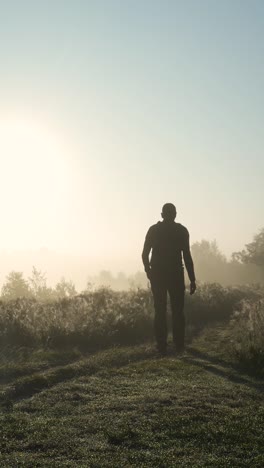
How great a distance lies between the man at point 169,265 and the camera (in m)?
9.09

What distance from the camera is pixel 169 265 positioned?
919 centimetres

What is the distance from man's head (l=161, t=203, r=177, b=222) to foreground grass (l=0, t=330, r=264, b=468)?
9.58ft

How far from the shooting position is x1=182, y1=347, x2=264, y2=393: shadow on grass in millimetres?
6367

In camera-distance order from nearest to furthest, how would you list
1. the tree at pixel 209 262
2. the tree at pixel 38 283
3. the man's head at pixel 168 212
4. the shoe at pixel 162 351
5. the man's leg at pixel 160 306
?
the shoe at pixel 162 351 → the man's leg at pixel 160 306 → the man's head at pixel 168 212 → the tree at pixel 38 283 → the tree at pixel 209 262

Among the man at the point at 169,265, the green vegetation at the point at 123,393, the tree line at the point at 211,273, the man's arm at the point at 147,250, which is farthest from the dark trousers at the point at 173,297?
the tree line at the point at 211,273

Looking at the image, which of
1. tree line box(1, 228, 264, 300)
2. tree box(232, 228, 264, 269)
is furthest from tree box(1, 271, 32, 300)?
tree box(232, 228, 264, 269)

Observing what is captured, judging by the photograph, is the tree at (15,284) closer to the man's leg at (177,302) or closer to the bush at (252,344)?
the man's leg at (177,302)

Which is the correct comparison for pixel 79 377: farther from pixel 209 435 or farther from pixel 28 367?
pixel 209 435

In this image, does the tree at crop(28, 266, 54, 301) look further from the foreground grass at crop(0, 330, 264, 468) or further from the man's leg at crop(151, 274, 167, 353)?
the foreground grass at crop(0, 330, 264, 468)

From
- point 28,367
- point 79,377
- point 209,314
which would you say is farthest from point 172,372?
point 209,314

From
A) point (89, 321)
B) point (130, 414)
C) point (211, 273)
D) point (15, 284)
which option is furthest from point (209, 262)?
point (130, 414)

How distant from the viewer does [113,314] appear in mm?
10844

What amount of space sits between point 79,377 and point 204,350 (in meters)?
2.93

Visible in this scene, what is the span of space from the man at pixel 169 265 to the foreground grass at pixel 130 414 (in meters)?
1.38
